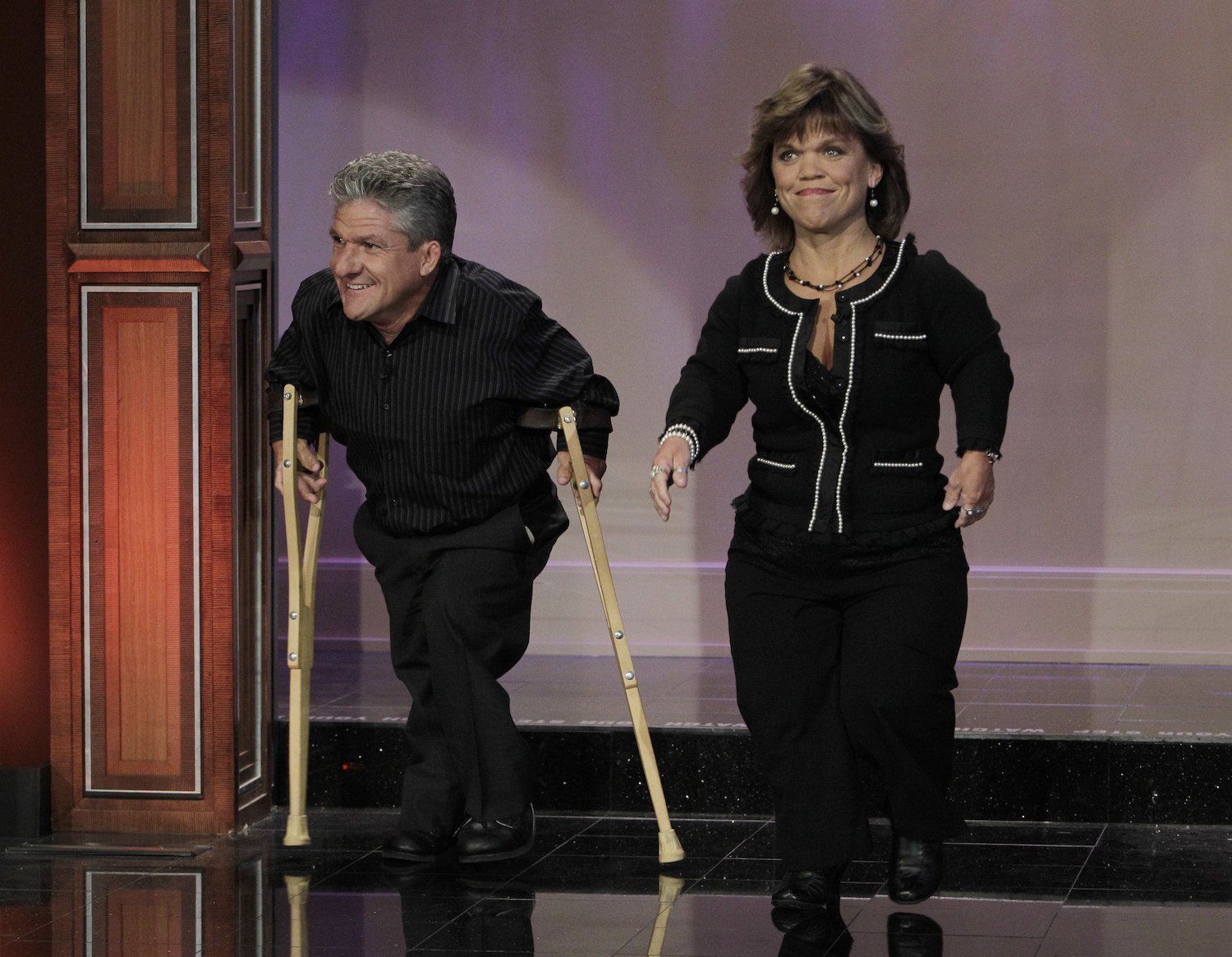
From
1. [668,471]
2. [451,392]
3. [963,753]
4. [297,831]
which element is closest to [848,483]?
[668,471]

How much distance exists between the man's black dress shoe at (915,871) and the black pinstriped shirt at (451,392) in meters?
1.20

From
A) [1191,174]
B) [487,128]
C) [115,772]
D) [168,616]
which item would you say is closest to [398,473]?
[168,616]

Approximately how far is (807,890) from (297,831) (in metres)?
1.25

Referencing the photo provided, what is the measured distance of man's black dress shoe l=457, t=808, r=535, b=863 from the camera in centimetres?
456

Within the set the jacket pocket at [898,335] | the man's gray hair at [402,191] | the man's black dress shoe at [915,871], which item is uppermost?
the man's gray hair at [402,191]

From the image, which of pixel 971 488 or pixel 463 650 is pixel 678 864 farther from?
pixel 971 488

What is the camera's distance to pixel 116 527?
16.3 feet

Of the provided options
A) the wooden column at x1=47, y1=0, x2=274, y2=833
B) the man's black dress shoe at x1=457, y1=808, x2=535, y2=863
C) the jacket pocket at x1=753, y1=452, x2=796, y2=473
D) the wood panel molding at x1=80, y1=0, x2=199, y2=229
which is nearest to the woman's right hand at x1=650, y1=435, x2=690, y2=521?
the jacket pocket at x1=753, y1=452, x2=796, y2=473

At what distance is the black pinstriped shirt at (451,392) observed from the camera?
4.53 m

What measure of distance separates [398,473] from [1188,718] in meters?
2.22

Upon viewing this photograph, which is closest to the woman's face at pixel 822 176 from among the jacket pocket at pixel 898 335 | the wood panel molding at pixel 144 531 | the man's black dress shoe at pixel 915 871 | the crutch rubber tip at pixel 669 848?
the jacket pocket at pixel 898 335

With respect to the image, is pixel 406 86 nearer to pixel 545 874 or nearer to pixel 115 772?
pixel 115 772

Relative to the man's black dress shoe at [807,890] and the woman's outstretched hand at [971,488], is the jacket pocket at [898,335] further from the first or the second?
the man's black dress shoe at [807,890]

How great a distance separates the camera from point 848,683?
13.1ft
